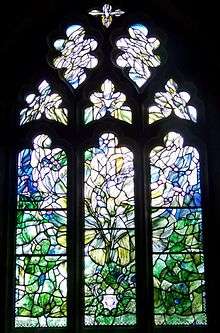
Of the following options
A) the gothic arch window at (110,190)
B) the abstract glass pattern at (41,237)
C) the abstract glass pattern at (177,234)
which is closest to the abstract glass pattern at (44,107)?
the gothic arch window at (110,190)

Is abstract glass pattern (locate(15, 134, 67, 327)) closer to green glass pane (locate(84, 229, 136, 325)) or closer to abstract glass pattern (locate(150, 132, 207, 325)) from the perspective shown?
green glass pane (locate(84, 229, 136, 325))

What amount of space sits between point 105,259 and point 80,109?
121cm

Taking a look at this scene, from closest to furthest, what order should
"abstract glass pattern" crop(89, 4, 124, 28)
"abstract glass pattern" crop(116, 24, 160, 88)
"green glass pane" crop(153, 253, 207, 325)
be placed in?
"green glass pane" crop(153, 253, 207, 325) < "abstract glass pattern" crop(116, 24, 160, 88) < "abstract glass pattern" crop(89, 4, 124, 28)

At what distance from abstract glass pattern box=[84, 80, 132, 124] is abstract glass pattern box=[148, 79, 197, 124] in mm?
203

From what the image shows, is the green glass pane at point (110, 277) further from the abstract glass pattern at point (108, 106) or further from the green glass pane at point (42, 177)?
the abstract glass pattern at point (108, 106)

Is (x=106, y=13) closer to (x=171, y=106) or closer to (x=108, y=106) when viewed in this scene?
(x=108, y=106)

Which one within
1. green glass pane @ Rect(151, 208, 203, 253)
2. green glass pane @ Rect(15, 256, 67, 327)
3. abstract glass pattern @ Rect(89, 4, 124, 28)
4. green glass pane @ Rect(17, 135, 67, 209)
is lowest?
green glass pane @ Rect(15, 256, 67, 327)

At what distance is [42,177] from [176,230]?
109 cm

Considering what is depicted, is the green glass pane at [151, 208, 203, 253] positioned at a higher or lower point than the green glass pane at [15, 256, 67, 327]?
higher

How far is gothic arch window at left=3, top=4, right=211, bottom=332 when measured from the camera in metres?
5.54

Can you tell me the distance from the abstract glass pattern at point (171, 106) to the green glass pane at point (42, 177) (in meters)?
0.78

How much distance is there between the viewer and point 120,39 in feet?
20.6

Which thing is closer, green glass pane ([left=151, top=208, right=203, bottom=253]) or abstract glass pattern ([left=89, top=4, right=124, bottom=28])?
green glass pane ([left=151, top=208, right=203, bottom=253])

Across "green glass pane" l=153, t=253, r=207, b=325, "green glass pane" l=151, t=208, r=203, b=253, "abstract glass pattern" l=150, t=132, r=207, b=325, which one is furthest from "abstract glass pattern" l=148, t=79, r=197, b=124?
"green glass pane" l=153, t=253, r=207, b=325
